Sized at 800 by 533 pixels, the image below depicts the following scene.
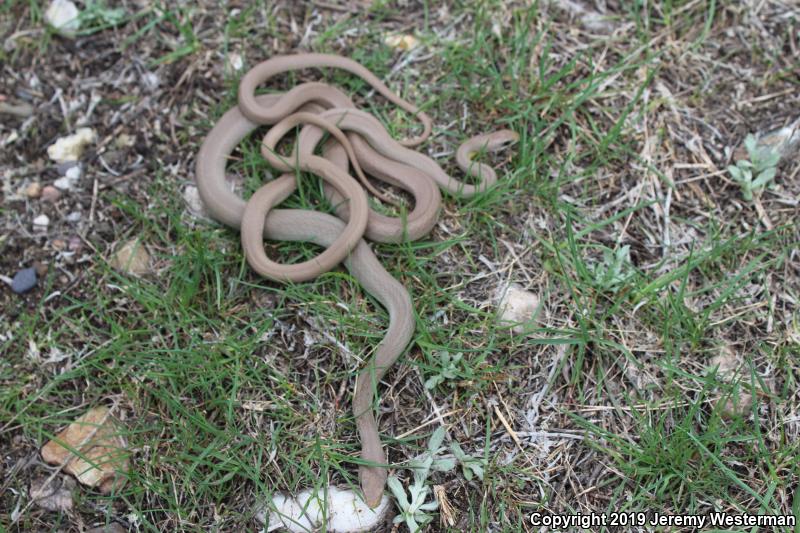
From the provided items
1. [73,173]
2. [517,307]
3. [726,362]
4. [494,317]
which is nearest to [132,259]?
[73,173]

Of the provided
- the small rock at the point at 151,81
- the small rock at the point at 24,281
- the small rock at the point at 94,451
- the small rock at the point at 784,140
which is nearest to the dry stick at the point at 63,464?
the small rock at the point at 94,451

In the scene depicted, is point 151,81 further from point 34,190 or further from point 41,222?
point 41,222

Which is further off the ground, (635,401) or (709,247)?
(709,247)

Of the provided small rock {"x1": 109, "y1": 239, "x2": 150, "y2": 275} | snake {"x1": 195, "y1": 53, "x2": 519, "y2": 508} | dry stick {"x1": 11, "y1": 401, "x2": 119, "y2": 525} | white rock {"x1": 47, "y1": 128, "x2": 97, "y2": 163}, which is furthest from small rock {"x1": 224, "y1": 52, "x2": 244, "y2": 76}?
dry stick {"x1": 11, "y1": 401, "x2": 119, "y2": 525}

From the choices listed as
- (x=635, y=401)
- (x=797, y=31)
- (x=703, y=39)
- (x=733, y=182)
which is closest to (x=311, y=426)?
(x=635, y=401)

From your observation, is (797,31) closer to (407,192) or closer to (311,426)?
(407,192)

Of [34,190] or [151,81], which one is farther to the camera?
[151,81]
